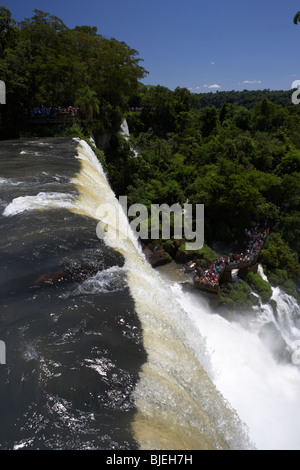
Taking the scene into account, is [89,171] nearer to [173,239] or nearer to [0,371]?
[173,239]

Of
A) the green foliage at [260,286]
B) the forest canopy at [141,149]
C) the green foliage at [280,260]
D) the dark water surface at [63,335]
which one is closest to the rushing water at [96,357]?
the dark water surface at [63,335]

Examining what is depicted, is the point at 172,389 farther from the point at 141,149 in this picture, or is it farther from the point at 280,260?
the point at 141,149

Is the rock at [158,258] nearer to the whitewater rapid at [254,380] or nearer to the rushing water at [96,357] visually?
the whitewater rapid at [254,380]

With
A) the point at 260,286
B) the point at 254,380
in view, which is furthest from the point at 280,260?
the point at 254,380

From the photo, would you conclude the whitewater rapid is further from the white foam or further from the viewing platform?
the viewing platform

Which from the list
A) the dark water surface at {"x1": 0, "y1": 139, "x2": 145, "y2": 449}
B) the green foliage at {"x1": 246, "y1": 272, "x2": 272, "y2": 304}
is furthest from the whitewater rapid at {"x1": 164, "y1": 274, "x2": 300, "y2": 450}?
the dark water surface at {"x1": 0, "y1": 139, "x2": 145, "y2": 449}
